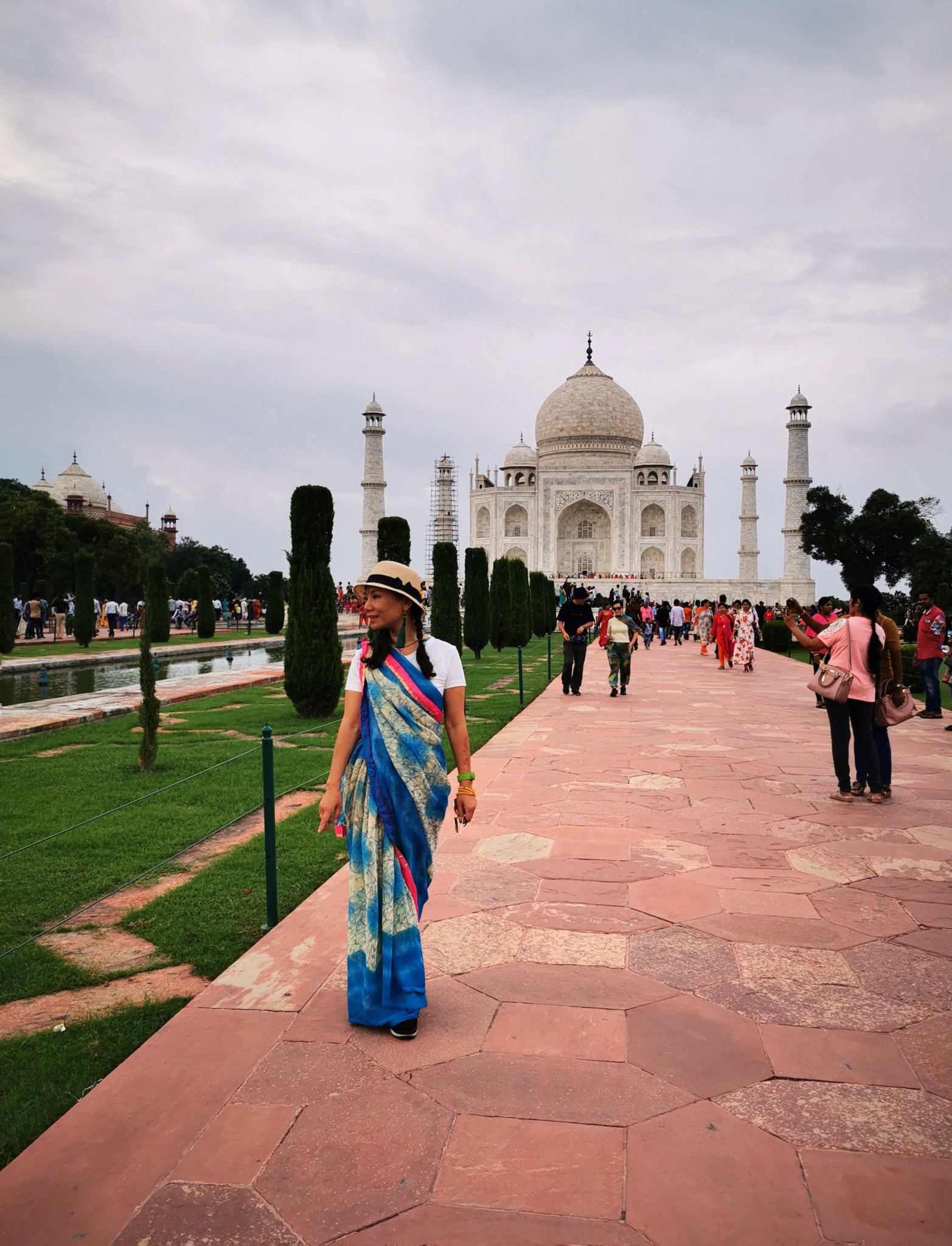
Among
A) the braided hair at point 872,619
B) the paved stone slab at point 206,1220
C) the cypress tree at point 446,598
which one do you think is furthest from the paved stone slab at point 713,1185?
the cypress tree at point 446,598

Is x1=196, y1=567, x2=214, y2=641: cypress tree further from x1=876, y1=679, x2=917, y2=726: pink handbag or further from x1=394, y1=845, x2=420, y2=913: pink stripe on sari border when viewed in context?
x1=394, y1=845, x2=420, y2=913: pink stripe on sari border

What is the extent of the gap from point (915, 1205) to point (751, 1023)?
0.69 metres

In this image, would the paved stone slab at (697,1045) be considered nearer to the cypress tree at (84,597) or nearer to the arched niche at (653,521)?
the cypress tree at (84,597)

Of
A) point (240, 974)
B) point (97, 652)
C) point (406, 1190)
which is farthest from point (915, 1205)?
point (97, 652)

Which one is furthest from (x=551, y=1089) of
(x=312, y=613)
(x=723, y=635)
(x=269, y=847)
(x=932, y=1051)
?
(x=723, y=635)

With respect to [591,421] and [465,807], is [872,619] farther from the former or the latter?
[591,421]

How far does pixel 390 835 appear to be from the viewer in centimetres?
227

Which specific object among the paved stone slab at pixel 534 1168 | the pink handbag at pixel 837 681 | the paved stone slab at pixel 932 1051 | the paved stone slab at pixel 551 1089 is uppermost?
the pink handbag at pixel 837 681

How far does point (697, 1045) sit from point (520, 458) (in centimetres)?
4522

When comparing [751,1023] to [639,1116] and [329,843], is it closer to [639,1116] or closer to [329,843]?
[639,1116]

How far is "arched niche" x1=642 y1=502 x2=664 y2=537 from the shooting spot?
4447 cm

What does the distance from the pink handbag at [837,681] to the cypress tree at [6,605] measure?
47.0 feet

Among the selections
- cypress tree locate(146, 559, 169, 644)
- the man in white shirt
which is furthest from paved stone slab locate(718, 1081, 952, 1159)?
the man in white shirt

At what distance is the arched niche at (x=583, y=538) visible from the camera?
4569 cm
